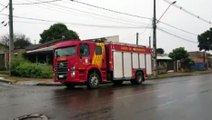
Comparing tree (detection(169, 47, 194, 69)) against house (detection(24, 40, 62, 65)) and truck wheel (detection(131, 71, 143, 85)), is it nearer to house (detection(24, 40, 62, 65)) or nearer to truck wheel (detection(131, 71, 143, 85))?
house (detection(24, 40, 62, 65))

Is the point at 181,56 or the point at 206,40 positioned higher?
the point at 206,40

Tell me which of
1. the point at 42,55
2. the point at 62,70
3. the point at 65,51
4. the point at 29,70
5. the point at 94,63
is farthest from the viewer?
the point at 42,55

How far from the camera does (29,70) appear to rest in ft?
116

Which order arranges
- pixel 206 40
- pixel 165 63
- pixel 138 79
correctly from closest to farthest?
pixel 138 79 < pixel 165 63 < pixel 206 40

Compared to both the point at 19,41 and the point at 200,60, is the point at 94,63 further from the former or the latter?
the point at 19,41

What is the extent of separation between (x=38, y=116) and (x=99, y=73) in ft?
39.3

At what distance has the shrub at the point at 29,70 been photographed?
115 feet

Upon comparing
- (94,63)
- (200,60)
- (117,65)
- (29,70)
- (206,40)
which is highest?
(206,40)

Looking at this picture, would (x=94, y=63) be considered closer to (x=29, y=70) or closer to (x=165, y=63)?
(x=29, y=70)

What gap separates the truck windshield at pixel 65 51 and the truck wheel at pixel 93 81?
5.87 feet

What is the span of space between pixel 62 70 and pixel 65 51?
3.66 feet

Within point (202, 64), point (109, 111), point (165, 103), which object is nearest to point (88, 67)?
point (165, 103)

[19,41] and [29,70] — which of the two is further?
[19,41]

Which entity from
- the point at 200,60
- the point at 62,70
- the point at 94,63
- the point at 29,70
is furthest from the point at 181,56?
the point at 62,70
